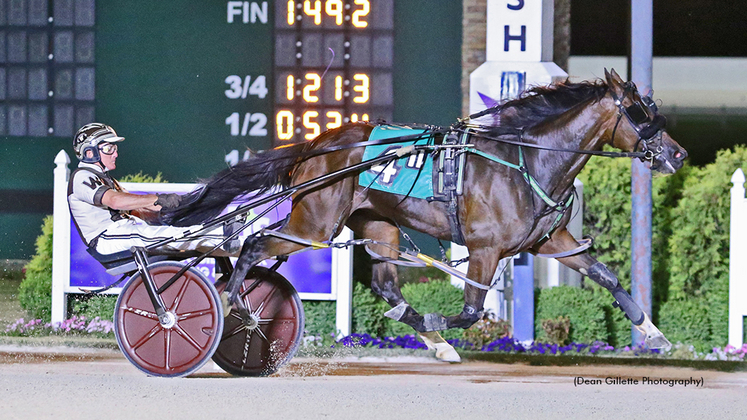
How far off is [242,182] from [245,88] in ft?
9.85

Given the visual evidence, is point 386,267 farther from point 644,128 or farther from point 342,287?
point 342,287

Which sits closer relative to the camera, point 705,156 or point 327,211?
point 327,211

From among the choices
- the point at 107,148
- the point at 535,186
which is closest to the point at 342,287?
the point at 107,148

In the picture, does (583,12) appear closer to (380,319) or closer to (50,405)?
(380,319)

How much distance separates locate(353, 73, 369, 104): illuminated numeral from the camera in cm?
766

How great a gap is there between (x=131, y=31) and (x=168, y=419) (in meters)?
5.48

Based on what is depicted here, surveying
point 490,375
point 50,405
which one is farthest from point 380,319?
point 50,405

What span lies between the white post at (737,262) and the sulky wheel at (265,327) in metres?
3.47

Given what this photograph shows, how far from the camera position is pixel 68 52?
8.34 meters

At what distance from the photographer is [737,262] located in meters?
6.86

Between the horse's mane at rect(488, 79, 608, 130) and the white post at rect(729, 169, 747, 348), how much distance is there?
247cm

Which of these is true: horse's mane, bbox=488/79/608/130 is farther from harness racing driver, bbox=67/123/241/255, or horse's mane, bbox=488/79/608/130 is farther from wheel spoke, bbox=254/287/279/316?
harness racing driver, bbox=67/123/241/255

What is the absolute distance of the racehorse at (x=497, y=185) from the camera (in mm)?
4750

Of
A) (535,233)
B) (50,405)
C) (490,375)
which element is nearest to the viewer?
(50,405)
